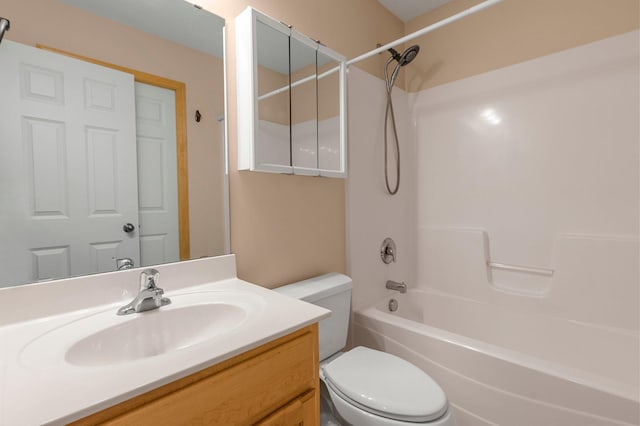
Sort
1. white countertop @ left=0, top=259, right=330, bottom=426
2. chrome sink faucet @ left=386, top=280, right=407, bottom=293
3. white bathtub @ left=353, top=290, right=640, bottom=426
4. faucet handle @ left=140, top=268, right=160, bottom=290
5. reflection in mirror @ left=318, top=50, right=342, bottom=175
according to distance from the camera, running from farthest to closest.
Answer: chrome sink faucet @ left=386, top=280, right=407, bottom=293
reflection in mirror @ left=318, top=50, right=342, bottom=175
white bathtub @ left=353, top=290, right=640, bottom=426
faucet handle @ left=140, top=268, right=160, bottom=290
white countertop @ left=0, top=259, right=330, bottom=426

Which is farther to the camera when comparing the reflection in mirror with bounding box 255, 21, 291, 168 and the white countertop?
the reflection in mirror with bounding box 255, 21, 291, 168

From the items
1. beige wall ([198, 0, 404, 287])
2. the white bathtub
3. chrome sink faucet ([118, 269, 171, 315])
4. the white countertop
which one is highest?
beige wall ([198, 0, 404, 287])

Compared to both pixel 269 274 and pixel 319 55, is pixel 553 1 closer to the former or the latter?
pixel 319 55

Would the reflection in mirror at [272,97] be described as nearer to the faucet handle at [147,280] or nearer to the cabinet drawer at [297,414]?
the faucet handle at [147,280]

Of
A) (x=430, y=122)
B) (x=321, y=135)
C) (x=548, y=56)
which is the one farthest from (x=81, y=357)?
(x=548, y=56)

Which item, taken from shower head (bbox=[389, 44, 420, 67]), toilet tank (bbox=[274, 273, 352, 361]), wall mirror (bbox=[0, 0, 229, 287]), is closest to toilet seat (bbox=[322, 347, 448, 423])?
toilet tank (bbox=[274, 273, 352, 361])

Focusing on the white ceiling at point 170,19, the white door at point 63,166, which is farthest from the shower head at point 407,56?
the white door at point 63,166

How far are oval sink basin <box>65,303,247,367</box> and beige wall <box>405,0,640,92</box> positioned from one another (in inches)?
78.5

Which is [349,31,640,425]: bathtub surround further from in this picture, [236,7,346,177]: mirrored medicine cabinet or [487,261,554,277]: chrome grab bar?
[236,7,346,177]: mirrored medicine cabinet

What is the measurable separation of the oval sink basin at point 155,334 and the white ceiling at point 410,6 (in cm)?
209

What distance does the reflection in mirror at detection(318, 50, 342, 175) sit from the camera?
1501 millimetres

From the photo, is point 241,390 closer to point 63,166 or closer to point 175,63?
point 63,166

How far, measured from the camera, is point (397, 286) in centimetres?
196

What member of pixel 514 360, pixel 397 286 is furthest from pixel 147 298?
pixel 397 286
